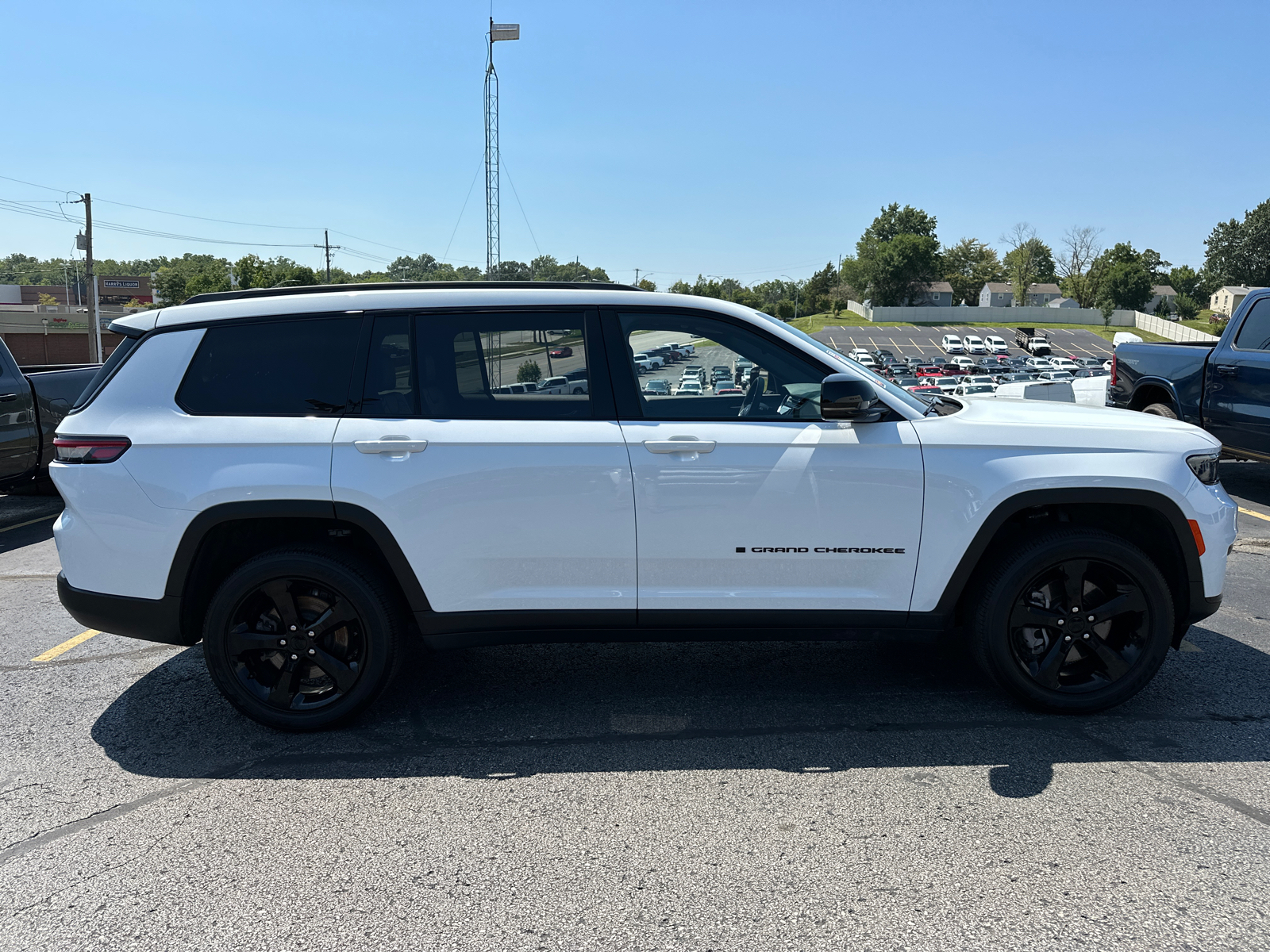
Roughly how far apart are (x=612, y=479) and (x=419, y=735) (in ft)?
4.74

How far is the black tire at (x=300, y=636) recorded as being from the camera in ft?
12.4

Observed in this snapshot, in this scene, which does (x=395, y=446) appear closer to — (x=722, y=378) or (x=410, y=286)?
(x=410, y=286)

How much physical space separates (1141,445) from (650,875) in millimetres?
2720

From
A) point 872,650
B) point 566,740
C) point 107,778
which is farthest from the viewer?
point 872,650

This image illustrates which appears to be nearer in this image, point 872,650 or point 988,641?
point 988,641

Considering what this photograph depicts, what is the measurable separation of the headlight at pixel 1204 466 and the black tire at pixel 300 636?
3522 mm

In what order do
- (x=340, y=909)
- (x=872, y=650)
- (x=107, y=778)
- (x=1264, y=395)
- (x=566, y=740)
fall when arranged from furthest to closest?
1. (x=1264, y=395)
2. (x=872, y=650)
3. (x=566, y=740)
4. (x=107, y=778)
5. (x=340, y=909)

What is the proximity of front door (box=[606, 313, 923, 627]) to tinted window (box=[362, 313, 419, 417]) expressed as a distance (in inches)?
35.8

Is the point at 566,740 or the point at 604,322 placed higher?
the point at 604,322

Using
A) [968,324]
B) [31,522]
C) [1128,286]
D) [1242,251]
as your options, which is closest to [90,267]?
[31,522]

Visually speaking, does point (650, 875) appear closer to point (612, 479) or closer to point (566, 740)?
point (566, 740)

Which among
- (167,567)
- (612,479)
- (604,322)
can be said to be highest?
(604,322)

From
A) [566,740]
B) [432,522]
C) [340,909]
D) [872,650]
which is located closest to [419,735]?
[566,740]

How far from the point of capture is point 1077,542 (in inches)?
148
